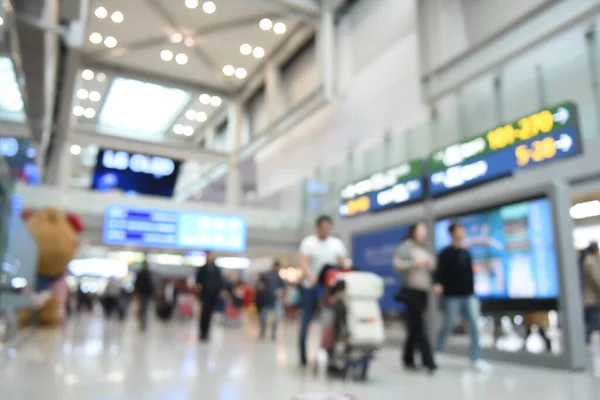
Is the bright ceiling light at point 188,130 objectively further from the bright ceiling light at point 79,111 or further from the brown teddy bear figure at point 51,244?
the brown teddy bear figure at point 51,244

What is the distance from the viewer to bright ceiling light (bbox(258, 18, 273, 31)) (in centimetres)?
1512

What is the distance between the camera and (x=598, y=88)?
246 inches

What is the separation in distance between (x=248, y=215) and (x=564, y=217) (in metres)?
13.2

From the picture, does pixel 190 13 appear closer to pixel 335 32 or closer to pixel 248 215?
pixel 335 32

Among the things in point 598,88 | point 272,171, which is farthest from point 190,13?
point 598,88

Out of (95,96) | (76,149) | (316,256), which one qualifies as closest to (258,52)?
(95,96)

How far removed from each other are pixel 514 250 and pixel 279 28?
12178 millimetres

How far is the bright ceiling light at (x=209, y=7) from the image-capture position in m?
14.2

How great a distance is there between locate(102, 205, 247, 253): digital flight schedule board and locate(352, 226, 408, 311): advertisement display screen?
24.5ft

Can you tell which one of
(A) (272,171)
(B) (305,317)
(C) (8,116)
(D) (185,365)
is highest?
(A) (272,171)

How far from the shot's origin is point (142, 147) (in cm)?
1902

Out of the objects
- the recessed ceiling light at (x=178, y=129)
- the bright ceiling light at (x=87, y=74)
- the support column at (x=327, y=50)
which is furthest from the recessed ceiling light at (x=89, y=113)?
the support column at (x=327, y=50)

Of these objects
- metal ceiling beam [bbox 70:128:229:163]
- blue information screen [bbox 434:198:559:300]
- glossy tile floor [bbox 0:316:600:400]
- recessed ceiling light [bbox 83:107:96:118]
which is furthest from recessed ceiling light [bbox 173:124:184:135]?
blue information screen [bbox 434:198:559:300]

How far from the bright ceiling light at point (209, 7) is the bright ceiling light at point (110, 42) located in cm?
371
